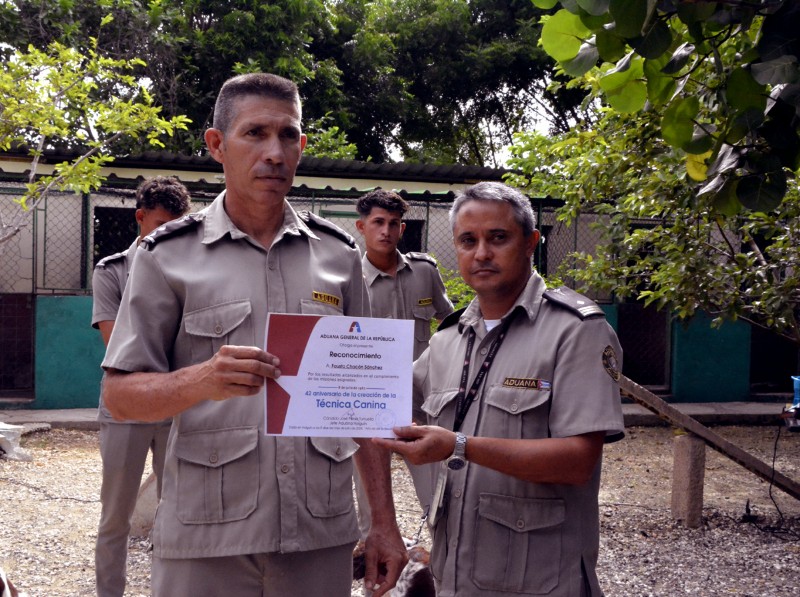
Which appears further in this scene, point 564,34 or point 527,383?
point 527,383

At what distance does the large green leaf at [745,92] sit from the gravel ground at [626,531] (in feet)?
12.0

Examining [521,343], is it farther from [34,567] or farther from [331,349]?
[34,567]

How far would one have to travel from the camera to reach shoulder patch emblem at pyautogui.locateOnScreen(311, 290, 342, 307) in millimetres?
2533

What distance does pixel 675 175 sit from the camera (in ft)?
16.0

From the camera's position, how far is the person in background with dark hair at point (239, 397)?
93.2 inches

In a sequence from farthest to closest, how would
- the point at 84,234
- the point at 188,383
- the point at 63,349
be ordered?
the point at 84,234
the point at 63,349
the point at 188,383

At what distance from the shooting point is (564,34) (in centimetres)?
228

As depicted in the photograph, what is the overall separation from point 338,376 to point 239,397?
290 mm

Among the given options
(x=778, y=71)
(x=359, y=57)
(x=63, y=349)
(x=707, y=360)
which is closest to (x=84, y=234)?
(x=63, y=349)

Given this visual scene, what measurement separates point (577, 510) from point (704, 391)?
34.9 ft

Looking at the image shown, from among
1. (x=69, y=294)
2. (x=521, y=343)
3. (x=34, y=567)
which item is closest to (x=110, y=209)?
(x=69, y=294)

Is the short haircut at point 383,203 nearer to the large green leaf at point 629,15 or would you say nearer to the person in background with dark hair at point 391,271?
the person in background with dark hair at point 391,271

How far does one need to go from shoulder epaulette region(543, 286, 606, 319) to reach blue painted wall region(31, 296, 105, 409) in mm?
8722

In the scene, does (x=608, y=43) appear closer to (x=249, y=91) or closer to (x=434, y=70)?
(x=249, y=91)
